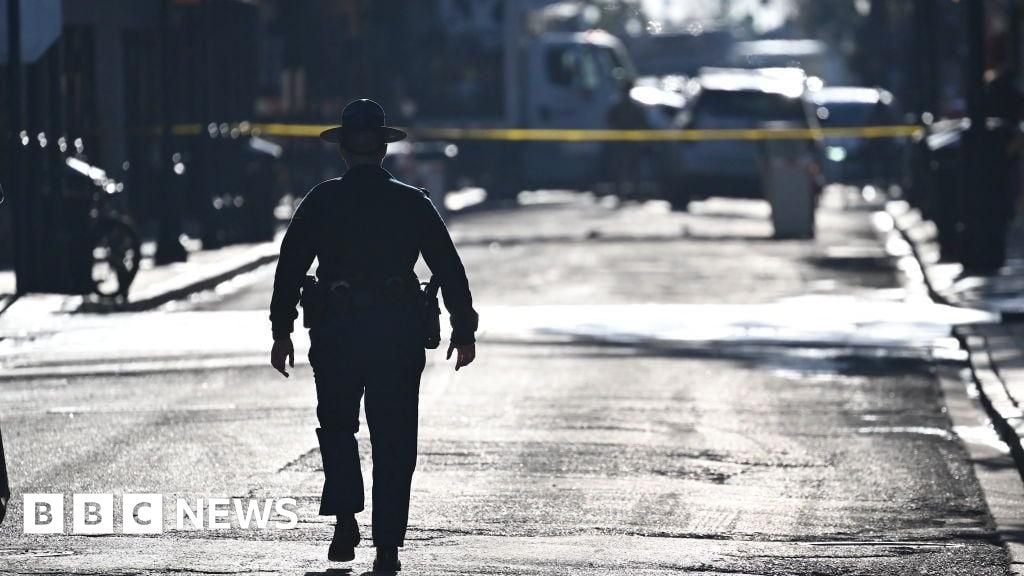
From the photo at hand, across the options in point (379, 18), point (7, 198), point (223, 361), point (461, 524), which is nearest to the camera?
point (461, 524)

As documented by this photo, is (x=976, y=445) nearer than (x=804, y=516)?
No

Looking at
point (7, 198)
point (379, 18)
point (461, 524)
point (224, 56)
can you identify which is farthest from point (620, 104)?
point (461, 524)

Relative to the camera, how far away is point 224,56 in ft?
88.9

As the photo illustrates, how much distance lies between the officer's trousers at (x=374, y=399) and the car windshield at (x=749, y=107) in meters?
26.6

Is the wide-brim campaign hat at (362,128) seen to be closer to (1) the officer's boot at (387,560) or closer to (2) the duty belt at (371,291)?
(2) the duty belt at (371,291)

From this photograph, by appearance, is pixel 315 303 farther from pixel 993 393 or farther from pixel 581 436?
pixel 993 393

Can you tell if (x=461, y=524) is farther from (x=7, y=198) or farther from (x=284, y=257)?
(x=7, y=198)

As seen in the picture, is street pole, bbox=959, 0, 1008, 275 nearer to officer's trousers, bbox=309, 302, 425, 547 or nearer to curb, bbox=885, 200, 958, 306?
curb, bbox=885, 200, 958, 306

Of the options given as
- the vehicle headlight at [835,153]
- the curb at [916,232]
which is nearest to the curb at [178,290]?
the curb at [916,232]

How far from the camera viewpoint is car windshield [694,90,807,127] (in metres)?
34.7

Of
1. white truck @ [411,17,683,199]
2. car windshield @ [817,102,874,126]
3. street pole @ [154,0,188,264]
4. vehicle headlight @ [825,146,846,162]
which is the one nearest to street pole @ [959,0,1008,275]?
street pole @ [154,0,188,264]

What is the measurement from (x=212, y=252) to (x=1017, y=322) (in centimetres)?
1068

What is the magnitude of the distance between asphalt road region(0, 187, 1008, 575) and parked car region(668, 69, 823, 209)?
12991mm

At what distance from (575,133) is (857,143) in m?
7.45
